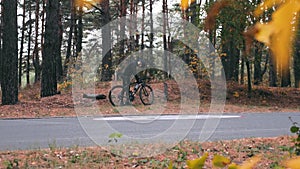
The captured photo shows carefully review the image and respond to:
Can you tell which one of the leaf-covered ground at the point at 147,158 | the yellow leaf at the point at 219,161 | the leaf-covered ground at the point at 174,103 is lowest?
the leaf-covered ground at the point at 147,158

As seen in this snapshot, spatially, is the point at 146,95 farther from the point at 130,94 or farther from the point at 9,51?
the point at 9,51

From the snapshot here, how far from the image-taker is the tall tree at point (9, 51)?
15.3 m

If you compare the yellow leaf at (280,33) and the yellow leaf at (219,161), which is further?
the yellow leaf at (219,161)

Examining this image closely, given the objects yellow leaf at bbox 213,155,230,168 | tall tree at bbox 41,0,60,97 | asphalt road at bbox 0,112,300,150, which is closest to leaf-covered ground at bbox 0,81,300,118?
tall tree at bbox 41,0,60,97

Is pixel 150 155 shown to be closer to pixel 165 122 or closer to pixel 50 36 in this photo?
pixel 165 122

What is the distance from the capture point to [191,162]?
825 millimetres

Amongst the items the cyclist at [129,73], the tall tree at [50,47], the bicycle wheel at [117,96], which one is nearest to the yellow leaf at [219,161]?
the cyclist at [129,73]

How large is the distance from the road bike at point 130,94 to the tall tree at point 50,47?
9.19 feet

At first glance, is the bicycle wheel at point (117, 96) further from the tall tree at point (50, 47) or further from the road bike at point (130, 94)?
the tall tree at point (50, 47)

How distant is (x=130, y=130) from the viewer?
9922 millimetres

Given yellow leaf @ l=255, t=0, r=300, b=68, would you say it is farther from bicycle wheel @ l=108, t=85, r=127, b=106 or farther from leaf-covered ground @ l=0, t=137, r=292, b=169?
bicycle wheel @ l=108, t=85, r=127, b=106

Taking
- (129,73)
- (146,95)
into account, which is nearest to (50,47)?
(129,73)

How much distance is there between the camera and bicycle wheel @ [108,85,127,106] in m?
15.4

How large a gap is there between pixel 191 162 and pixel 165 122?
430 inches
